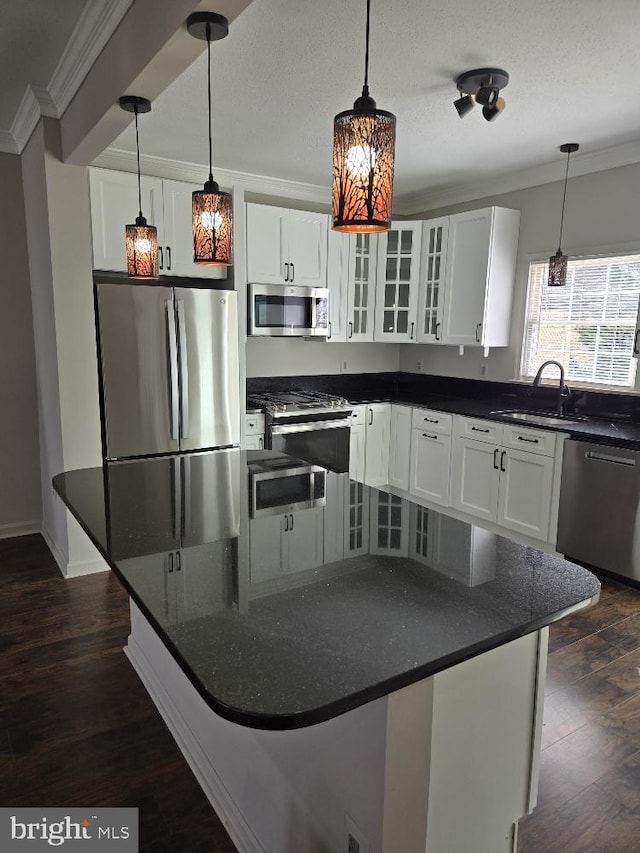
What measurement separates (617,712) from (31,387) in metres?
3.87

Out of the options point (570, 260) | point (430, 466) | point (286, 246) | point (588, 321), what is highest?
point (286, 246)

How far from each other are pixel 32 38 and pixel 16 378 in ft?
7.25

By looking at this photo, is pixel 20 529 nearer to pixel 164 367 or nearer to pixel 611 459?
pixel 164 367

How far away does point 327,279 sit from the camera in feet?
15.5

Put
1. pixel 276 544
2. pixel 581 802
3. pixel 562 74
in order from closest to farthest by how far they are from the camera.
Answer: pixel 276 544 < pixel 581 802 < pixel 562 74

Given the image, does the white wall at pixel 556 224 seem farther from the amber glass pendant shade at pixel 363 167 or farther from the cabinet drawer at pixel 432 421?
the amber glass pendant shade at pixel 363 167

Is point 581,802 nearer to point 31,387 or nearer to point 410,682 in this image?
point 410,682

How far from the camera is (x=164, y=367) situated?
3.61 metres

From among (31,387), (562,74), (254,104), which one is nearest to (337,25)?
(254,104)

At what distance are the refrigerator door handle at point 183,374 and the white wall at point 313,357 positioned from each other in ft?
3.92

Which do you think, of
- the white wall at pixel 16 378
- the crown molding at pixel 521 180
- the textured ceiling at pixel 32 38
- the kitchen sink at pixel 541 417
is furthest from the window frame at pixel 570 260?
the white wall at pixel 16 378

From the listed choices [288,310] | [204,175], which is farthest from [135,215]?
[288,310]

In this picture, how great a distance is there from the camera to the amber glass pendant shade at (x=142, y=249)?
255cm

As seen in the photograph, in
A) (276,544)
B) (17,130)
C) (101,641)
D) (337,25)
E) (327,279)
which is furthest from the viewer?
(327,279)
